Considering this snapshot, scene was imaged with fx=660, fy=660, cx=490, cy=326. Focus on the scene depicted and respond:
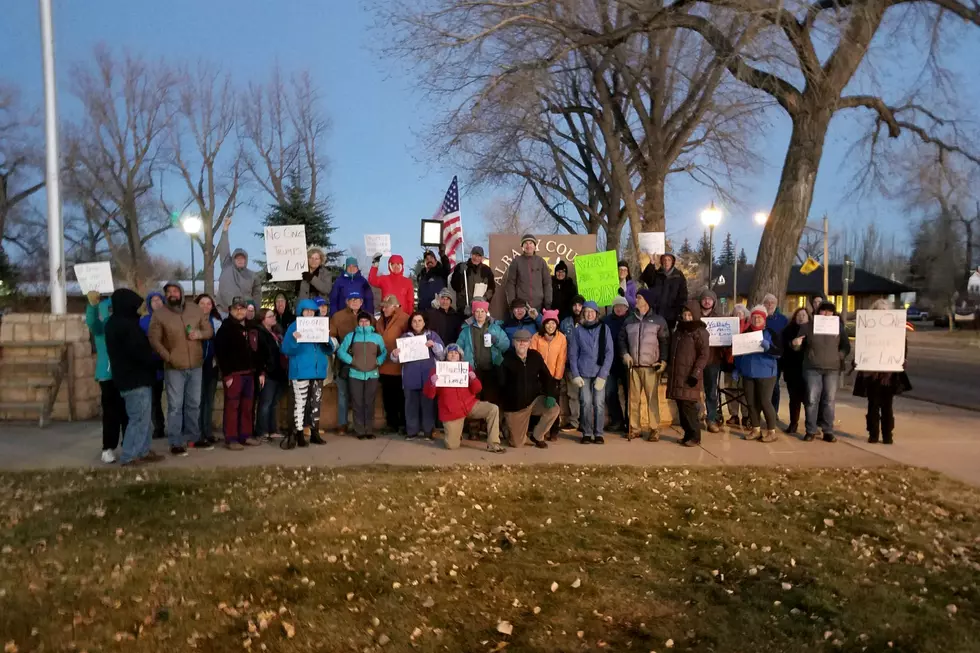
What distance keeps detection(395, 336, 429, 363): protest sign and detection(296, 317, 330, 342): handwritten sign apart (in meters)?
0.96

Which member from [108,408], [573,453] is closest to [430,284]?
[573,453]

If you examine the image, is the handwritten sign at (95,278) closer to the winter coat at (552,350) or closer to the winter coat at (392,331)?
the winter coat at (392,331)

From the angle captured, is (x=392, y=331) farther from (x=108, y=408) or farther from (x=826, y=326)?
(x=826, y=326)

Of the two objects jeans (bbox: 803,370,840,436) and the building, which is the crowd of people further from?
the building

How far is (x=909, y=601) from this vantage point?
4.16 metres

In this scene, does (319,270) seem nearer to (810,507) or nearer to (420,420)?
(420,420)

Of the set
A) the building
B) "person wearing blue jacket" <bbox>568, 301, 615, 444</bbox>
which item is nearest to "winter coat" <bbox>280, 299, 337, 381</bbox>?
"person wearing blue jacket" <bbox>568, 301, 615, 444</bbox>

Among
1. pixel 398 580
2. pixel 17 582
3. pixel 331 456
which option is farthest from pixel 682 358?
pixel 17 582

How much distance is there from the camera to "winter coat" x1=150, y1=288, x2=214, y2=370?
791cm

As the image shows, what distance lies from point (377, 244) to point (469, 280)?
2043 millimetres

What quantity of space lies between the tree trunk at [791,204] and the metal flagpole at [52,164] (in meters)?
11.7

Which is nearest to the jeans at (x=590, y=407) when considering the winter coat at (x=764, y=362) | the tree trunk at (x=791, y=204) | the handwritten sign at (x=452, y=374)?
the handwritten sign at (x=452, y=374)

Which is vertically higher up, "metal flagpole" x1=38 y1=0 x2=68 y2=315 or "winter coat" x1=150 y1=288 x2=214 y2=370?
"metal flagpole" x1=38 y1=0 x2=68 y2=315

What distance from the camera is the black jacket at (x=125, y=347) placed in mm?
7328
